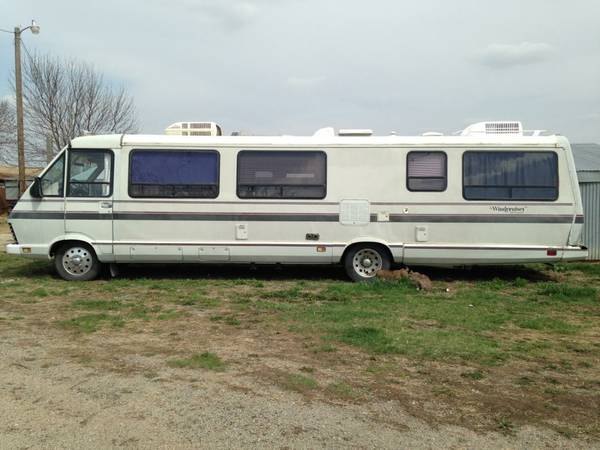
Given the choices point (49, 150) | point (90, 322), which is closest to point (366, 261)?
point (90, 322)

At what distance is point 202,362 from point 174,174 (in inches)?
191

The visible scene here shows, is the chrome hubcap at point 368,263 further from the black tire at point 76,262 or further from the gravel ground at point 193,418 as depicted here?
the gravel ground at point 193,418

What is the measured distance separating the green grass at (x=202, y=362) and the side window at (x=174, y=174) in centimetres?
440

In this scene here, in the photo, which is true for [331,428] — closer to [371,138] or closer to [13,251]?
[371,138]

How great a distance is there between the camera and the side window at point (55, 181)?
361 inches

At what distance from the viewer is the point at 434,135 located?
9406mm

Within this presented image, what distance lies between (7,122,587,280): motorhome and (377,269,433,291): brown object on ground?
268mm

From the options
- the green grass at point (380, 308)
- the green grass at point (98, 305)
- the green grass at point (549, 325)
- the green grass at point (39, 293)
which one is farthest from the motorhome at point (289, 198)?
the green grass at point (549, 325)

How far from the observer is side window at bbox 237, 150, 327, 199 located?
9250 millimetres

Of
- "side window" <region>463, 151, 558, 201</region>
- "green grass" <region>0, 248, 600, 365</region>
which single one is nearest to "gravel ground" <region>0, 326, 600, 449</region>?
"green grass" <region>0, 248, 600, 365</region>

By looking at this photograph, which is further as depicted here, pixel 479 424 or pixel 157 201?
pixel 157 201

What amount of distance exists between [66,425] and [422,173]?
22.9ft

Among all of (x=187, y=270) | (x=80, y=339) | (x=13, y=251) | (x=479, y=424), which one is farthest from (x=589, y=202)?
(x=13, y=251)

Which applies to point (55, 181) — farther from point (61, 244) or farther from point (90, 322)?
point (90, 322)
